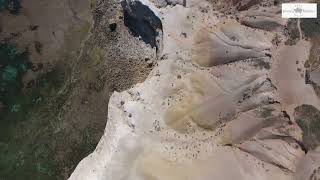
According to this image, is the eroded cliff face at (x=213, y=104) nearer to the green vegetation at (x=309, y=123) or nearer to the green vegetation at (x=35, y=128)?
the green vegetation at (x=309, y=123)

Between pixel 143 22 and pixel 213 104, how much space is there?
6586mm

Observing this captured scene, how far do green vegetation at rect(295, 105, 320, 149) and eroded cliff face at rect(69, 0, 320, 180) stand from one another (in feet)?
0.38

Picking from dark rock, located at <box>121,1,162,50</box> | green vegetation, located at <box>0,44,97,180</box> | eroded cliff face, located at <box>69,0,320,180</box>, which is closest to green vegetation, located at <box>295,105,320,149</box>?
eroded cliff face, located at <box>69,0,320,180</box>

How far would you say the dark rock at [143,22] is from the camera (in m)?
30.2

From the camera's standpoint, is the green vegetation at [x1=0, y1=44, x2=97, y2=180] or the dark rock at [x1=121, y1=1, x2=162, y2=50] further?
the green vegetation at [x1=0, y1=44, x2=97, y2=180]

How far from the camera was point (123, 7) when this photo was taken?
1264 inches

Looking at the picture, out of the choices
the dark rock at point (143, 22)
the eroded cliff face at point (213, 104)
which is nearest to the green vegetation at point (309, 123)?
the eroded cliff face at point (213, 104)

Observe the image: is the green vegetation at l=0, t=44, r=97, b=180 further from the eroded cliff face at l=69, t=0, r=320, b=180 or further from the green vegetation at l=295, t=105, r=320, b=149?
the green vegetation at l=295, t=105, r=320, b=149

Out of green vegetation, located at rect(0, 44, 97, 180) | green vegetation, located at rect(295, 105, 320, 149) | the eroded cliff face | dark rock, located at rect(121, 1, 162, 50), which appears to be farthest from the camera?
green vegetation, located at rect(0, 44, 97, 180)

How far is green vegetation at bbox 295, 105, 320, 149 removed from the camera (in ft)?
86.5

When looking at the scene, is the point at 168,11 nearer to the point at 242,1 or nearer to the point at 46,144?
the point at 242,1

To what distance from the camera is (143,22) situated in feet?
102

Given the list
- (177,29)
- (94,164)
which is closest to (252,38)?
(177,29)

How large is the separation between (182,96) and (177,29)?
3.79 m
